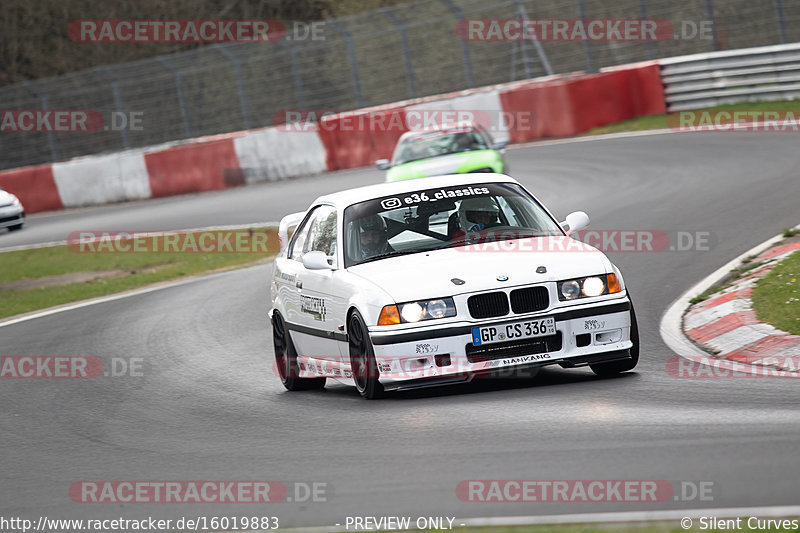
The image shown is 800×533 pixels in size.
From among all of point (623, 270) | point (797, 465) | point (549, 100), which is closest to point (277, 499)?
point (797, 465)

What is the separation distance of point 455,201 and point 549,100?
63.9 ft

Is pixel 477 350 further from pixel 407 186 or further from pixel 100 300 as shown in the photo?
pixel 100 300

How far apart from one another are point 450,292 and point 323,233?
185 centimetres

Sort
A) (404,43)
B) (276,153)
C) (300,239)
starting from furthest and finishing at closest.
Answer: (404,43) → (276,153) → (300,239)

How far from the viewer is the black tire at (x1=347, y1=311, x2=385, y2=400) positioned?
8.20m

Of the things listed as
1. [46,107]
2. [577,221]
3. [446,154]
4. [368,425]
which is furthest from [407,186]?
[46,107]

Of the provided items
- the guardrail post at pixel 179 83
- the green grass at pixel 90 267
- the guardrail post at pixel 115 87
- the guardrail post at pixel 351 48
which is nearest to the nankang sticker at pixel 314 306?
the green grass at pixel 90 267

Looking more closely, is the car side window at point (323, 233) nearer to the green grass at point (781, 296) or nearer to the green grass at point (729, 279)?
the green grass at point (781, 296)

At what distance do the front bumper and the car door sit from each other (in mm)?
735

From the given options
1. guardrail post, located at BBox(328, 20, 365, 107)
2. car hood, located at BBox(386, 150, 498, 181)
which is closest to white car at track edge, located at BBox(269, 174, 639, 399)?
car hood, located at BBox(386, 150, 498, 181)

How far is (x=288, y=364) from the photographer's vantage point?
9.82 m

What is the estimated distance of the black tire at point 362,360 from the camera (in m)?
8.20

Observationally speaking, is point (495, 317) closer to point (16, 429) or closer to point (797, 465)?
point (797, 465)

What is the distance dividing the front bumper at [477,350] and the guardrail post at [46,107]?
83.2 ft
